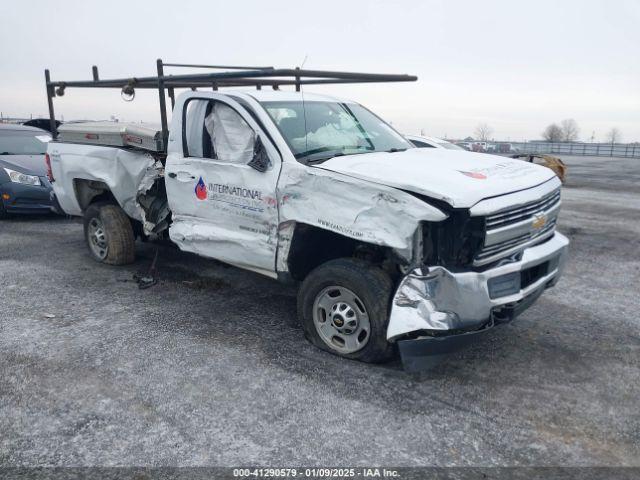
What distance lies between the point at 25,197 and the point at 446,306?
26.8ft

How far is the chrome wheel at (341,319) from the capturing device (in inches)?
150

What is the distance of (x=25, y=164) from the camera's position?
918 centimetres

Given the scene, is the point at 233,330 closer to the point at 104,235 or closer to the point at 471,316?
the point at 471,316

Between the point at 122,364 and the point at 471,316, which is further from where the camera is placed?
the point at 122,364

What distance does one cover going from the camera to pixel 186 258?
692 cm

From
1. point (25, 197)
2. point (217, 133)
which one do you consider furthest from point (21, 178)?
point (217, 133)

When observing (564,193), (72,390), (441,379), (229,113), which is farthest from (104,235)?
(564,193)

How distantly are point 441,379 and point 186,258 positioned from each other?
13.8 feet

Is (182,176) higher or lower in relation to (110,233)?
higher

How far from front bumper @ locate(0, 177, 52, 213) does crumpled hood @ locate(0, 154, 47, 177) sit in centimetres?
18

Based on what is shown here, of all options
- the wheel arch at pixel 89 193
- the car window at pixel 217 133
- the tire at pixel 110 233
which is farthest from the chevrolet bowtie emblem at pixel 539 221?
the wheel arch at pixel 89 193

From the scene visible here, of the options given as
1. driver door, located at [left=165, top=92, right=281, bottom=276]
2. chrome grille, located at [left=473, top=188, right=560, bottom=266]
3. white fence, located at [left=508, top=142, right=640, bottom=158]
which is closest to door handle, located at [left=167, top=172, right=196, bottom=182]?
driver door, located at [left=165, top=92, right=281, bottom=276]

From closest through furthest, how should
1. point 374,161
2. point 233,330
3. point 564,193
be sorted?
1. point 374,161
2. point 233,330
3. point 564,193

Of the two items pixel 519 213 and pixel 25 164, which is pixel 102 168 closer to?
pixel 25 164
